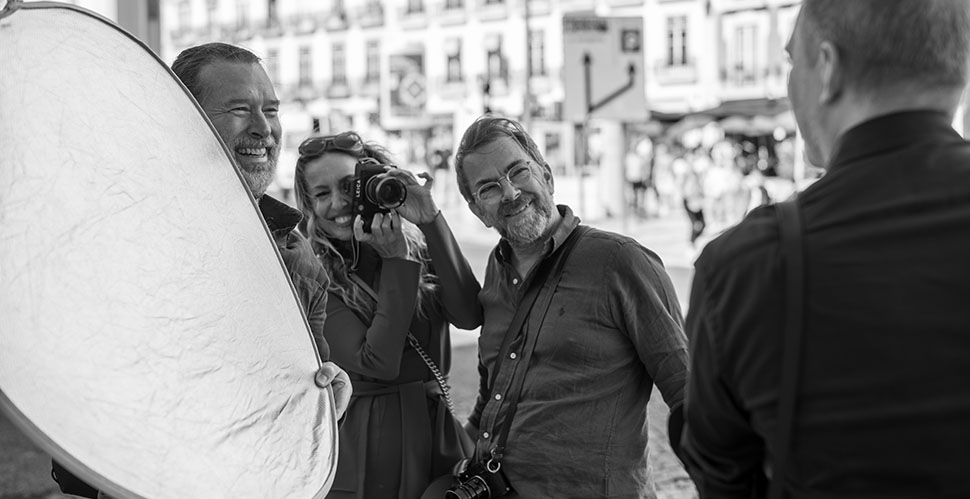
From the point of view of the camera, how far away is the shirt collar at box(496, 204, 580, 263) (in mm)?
2707

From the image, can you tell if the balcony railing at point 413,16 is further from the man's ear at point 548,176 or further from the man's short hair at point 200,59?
the man's short hair at point 200,59

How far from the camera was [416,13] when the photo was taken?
45.0 m

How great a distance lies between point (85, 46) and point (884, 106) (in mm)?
1061

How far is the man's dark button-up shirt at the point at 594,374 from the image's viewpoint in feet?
8.42

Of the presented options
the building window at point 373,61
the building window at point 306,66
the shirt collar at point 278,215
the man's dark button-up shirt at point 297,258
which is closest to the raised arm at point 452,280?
the man's dark button-up shirt at point 297,258

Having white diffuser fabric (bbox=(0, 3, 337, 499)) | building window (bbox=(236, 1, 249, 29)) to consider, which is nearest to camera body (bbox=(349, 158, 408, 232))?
white diffuser fabric (bbox=(0, 3, 337, 499))

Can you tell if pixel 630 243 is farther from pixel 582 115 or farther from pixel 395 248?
pixel 582 115

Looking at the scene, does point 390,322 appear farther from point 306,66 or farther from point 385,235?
point 306,66

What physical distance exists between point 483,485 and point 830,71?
5.01 ft

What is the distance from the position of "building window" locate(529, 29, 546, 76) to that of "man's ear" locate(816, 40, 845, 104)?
126ft

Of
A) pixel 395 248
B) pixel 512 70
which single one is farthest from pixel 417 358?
pixel 512 70

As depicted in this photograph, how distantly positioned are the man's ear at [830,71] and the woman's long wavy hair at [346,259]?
1679 mm

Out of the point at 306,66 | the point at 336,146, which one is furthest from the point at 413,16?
the point at 336,146

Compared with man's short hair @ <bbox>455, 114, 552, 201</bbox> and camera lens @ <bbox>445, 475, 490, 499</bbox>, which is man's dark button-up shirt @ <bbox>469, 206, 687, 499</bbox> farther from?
man's short hair @ <bbox>455, 114, 552, 201</bbox>
